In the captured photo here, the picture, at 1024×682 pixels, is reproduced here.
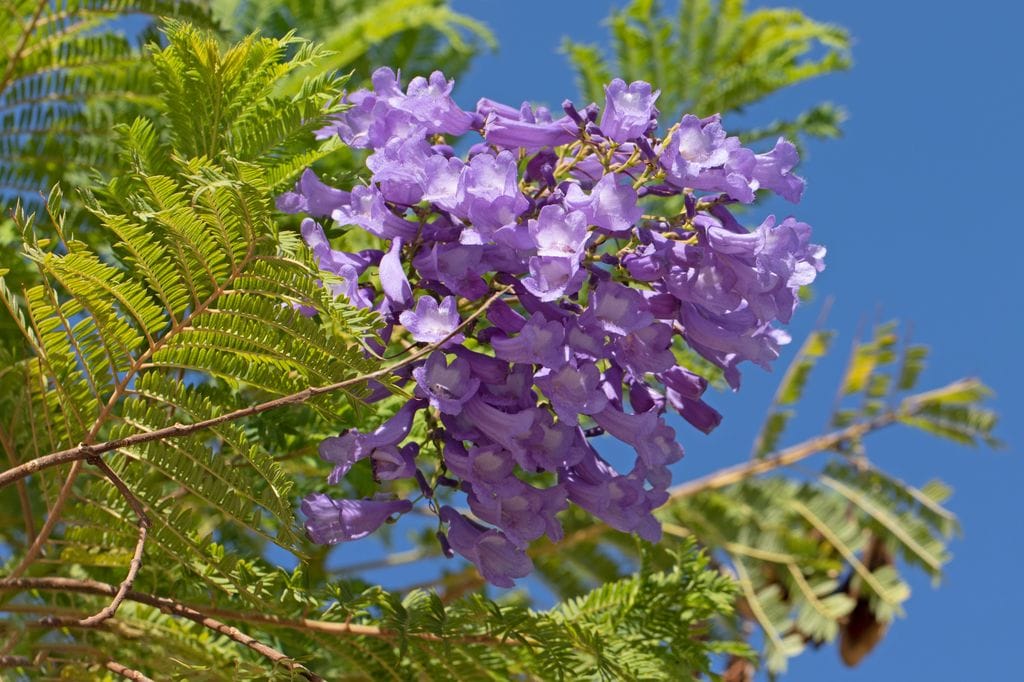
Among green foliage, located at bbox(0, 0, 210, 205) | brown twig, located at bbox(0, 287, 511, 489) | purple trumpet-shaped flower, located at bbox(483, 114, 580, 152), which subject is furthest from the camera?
green foliage, located at bbox(0, 0, 210, 205)

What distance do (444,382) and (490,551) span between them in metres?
0.30

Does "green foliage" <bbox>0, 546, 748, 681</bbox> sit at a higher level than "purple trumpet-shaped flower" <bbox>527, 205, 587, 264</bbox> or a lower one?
lower

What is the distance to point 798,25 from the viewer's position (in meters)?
5.35

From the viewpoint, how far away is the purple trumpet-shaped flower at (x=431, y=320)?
65.8 inches

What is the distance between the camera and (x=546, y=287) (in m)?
1.65

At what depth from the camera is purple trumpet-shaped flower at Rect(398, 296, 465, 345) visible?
167cm

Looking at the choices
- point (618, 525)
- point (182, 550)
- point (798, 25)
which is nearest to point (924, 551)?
point (798, 25)

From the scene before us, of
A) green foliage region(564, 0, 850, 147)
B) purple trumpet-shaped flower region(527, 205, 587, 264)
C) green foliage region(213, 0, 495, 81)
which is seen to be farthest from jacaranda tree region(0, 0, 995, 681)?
green foliage region(564, 0, 850, 147)

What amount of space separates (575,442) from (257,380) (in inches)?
17.9

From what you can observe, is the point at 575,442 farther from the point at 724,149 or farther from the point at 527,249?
the point at 724,149

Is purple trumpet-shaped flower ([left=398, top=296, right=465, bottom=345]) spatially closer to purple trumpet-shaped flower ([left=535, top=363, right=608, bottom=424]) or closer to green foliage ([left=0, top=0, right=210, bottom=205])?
purple trumpet-shaped flower ([left=535, top=363, right=608, bottom=424])

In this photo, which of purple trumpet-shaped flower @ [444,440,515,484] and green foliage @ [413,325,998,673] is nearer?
purple trumpet-shaped flower @ [444,440,515,484]

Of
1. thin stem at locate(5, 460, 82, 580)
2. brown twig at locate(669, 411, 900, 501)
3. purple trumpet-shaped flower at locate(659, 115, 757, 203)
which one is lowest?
thin stem at locate(5, 460, 82, 580)

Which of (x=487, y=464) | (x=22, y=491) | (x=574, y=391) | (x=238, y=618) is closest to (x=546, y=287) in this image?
(x=574, y=391)
